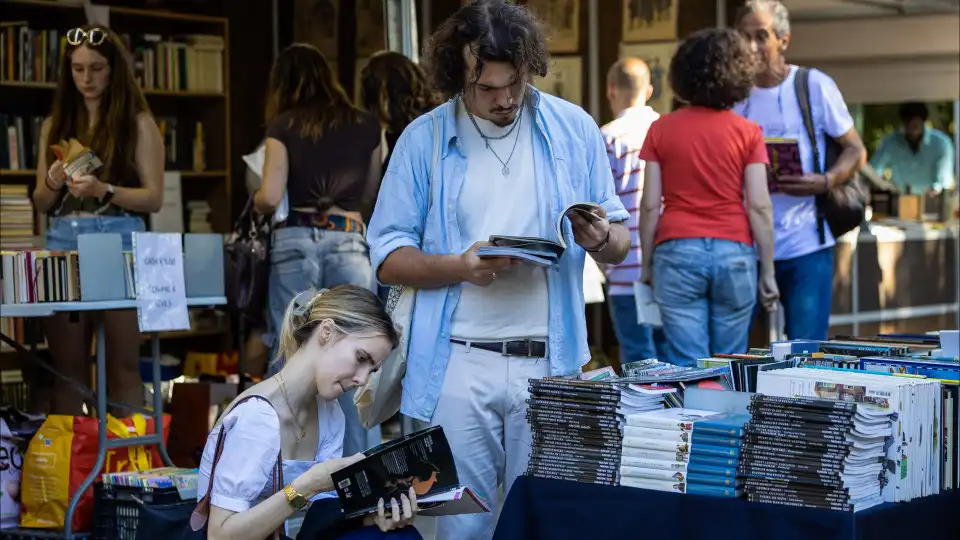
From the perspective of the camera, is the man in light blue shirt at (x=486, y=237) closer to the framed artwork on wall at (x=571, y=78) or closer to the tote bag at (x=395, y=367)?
the tote bag at (x=395, y=367)

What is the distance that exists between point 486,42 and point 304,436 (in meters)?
0.97

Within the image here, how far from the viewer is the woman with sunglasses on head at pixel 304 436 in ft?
9.33

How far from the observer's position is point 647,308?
5.07 meters

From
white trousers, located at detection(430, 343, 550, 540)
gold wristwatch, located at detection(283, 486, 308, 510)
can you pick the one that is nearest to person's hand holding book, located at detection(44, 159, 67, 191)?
white trousers, located at detection(430, 343, 550, 540)

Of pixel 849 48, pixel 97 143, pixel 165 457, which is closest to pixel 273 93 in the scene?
pixel 97 143

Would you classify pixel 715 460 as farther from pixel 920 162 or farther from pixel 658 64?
pixel 920 162

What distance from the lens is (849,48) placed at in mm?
9312

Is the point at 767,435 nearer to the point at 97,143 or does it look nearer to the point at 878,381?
the point at 878,381

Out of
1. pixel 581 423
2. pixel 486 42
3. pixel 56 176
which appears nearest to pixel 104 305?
pixel 56 176

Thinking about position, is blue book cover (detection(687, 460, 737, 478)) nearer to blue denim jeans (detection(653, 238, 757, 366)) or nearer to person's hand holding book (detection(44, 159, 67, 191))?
blue denim jeans (detection(653, 238, 757, 366))

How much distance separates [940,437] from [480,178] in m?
1.15

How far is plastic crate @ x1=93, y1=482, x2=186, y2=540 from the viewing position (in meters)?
4.48

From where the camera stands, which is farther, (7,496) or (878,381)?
(7,496)

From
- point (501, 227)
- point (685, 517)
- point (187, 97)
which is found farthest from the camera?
point (187, 97)
